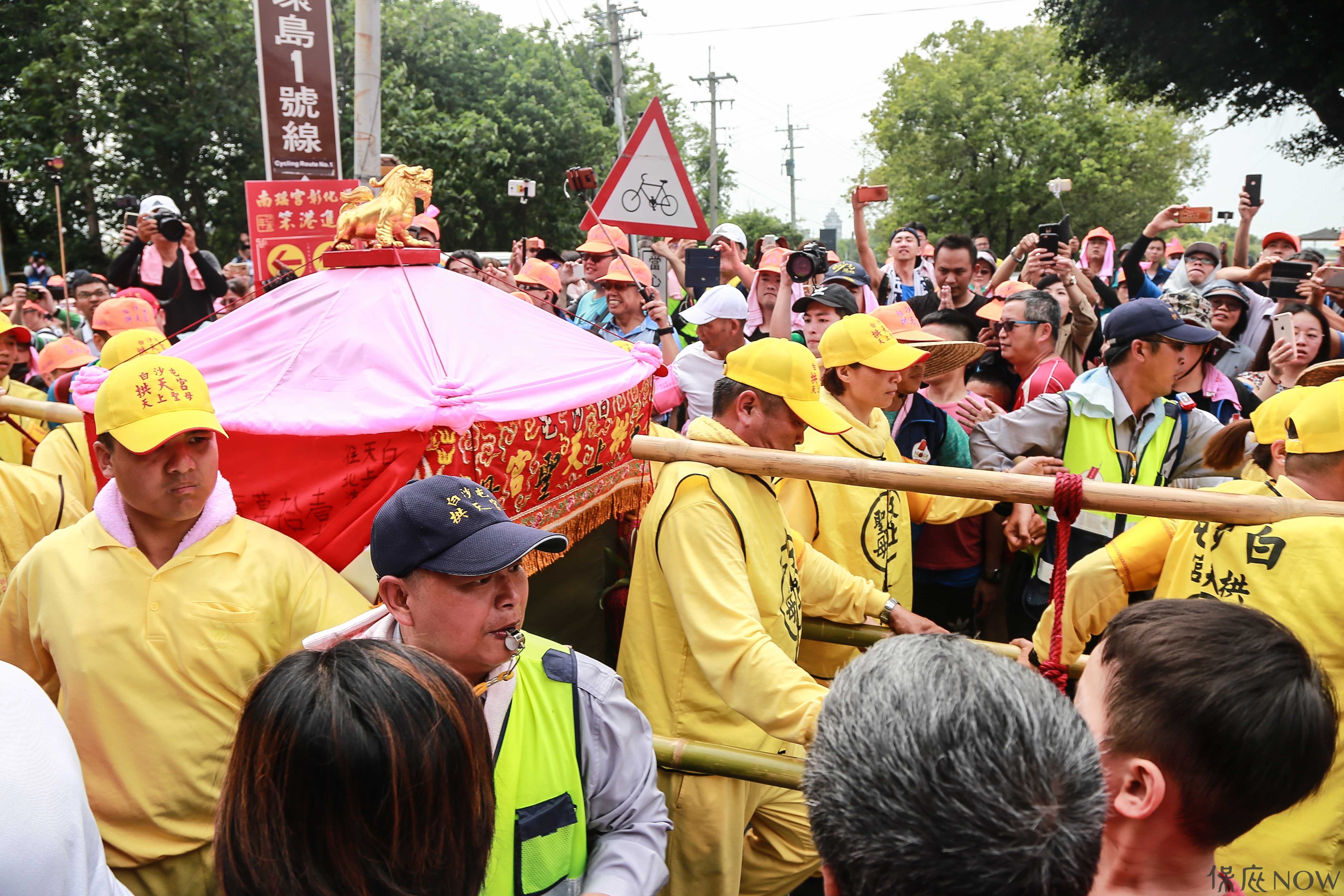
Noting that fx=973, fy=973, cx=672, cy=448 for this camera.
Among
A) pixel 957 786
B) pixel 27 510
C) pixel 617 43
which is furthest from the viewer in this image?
pixel 617 43

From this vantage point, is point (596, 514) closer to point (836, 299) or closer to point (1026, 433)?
point (1026, 433)

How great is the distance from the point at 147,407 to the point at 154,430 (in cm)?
6

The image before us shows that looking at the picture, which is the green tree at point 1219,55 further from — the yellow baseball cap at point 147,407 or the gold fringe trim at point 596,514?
the yellow baseball cap at point 147,407

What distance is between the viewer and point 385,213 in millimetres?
2959

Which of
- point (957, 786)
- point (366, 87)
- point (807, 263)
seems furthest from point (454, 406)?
point (366, 87)

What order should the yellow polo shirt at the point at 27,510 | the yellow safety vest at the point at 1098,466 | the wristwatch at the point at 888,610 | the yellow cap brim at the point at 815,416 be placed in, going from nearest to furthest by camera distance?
the yellow cap brim at the point at 815,416, the yellow polo shirt at the point at 27,510, the wristwatch at the point at 888,610, the yellow safety vest at the point at 1098,466

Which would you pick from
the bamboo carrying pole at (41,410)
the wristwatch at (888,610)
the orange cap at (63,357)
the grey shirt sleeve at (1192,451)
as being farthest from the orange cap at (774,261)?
the bamboo carrying pole at (41,410)

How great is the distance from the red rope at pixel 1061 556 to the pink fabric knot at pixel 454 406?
1.38 meters

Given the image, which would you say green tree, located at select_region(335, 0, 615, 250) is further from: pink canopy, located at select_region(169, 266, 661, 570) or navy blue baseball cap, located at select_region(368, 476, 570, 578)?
navy blue baseball cap, located at select_region(368, 476, 570, 578)

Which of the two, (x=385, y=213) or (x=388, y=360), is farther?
(x=385, y=213)

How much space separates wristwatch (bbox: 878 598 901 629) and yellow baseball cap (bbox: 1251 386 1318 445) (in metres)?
1.14

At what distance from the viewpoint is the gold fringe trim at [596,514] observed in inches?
99.7

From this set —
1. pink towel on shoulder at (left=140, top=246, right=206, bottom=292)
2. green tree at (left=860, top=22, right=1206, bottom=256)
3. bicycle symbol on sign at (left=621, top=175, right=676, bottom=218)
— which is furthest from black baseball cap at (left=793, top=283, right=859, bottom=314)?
green tree at (left=860, top=22, right=1206, bottom=256)

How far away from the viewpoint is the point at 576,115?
2588 centimetres
